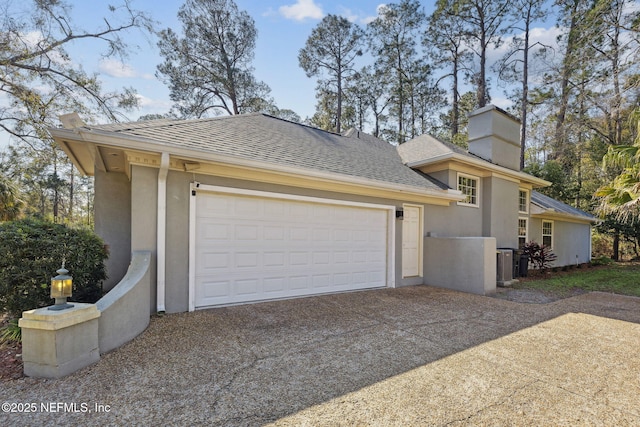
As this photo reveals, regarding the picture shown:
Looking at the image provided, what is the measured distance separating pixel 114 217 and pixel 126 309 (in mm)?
3774

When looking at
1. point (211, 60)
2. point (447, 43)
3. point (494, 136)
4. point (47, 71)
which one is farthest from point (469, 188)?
point (47, 71)

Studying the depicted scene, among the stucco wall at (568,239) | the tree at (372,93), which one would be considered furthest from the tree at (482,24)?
the stucco wall at (568,239)

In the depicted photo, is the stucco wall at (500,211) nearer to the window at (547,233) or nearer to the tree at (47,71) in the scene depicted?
the window at (547,233)

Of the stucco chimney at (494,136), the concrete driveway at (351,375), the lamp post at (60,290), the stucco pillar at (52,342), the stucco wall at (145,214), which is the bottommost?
the concrete driveway at (351,375)

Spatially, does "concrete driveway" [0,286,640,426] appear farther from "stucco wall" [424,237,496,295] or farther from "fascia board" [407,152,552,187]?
"fascia board" [407,152,552,187]

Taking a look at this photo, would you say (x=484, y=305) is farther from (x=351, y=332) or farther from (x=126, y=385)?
(x=126, y=385)

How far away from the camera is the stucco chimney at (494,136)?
11.6 meters

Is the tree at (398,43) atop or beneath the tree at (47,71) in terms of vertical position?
atop

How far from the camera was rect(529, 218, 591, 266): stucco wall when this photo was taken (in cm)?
1414

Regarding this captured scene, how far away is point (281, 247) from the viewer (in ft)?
21.7

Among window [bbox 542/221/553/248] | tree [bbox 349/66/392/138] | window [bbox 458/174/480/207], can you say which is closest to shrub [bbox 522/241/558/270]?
window [bbox 542/221/553/248]

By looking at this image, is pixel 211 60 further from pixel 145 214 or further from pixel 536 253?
pixel 536 253

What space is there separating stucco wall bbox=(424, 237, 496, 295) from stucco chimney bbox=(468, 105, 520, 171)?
15.7 ft

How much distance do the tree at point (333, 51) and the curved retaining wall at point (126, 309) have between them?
1984cm
